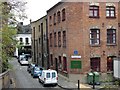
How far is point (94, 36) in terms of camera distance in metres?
33.5

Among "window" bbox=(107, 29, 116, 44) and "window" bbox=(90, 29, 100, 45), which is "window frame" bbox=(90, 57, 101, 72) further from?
"window" bbox=(107, 29, 116, 44)

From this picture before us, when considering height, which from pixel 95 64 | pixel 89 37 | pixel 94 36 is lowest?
pixel 95 64

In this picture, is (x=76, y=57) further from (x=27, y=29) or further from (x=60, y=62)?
(x=27, y=29)

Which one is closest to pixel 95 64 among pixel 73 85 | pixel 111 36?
pixel 111 36

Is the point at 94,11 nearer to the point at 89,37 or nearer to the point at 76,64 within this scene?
the point at 89,37

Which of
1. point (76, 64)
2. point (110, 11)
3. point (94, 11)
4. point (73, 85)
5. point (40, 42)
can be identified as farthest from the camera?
point (40, 42)

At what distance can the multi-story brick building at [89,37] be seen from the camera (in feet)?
108

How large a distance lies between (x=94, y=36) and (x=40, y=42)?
2081 cm

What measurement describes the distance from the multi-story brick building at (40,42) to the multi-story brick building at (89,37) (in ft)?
44.8

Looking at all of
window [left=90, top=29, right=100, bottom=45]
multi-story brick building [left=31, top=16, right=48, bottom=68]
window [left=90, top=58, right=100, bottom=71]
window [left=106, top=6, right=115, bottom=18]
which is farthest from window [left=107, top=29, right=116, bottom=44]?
multi-story brick building [left=31, top=16, right=48, bottom=68]

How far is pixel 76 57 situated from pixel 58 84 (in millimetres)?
3663

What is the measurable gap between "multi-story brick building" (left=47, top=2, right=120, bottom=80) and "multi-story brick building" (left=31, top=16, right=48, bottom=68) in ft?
44.8

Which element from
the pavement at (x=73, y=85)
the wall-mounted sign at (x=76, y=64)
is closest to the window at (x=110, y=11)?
the wall-mounted sign at (x=76, y=64)

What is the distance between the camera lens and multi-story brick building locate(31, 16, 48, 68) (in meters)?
48.4
